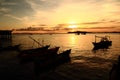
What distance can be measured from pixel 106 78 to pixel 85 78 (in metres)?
3.29

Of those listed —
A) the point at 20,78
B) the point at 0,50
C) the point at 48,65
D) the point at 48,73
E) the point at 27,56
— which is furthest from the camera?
the point at 0,50

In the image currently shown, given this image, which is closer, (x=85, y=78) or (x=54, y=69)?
(x=85, y=78)

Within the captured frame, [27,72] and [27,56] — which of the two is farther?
[27,56]

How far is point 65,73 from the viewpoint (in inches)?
933

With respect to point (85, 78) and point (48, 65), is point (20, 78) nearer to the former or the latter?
point (48, 65)

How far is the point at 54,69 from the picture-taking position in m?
25.8

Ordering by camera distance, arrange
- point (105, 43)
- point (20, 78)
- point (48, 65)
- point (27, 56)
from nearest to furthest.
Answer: point (20, 78) → point (48, 65) → point (27, 56) → point (105, 43)

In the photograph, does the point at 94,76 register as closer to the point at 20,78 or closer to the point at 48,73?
the point at 48,73

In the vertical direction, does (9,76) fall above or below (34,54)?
below

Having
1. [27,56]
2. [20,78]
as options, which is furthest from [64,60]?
[20,78]

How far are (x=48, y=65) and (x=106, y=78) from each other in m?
10.5

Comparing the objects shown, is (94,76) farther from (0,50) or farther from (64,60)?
(0,50)

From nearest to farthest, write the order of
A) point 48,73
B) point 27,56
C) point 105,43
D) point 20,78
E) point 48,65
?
point 20,78 → point 48,73 → point 48,65 → point 27,56 → point 105,43

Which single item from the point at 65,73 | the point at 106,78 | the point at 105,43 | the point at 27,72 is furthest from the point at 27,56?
the point at 105,43
